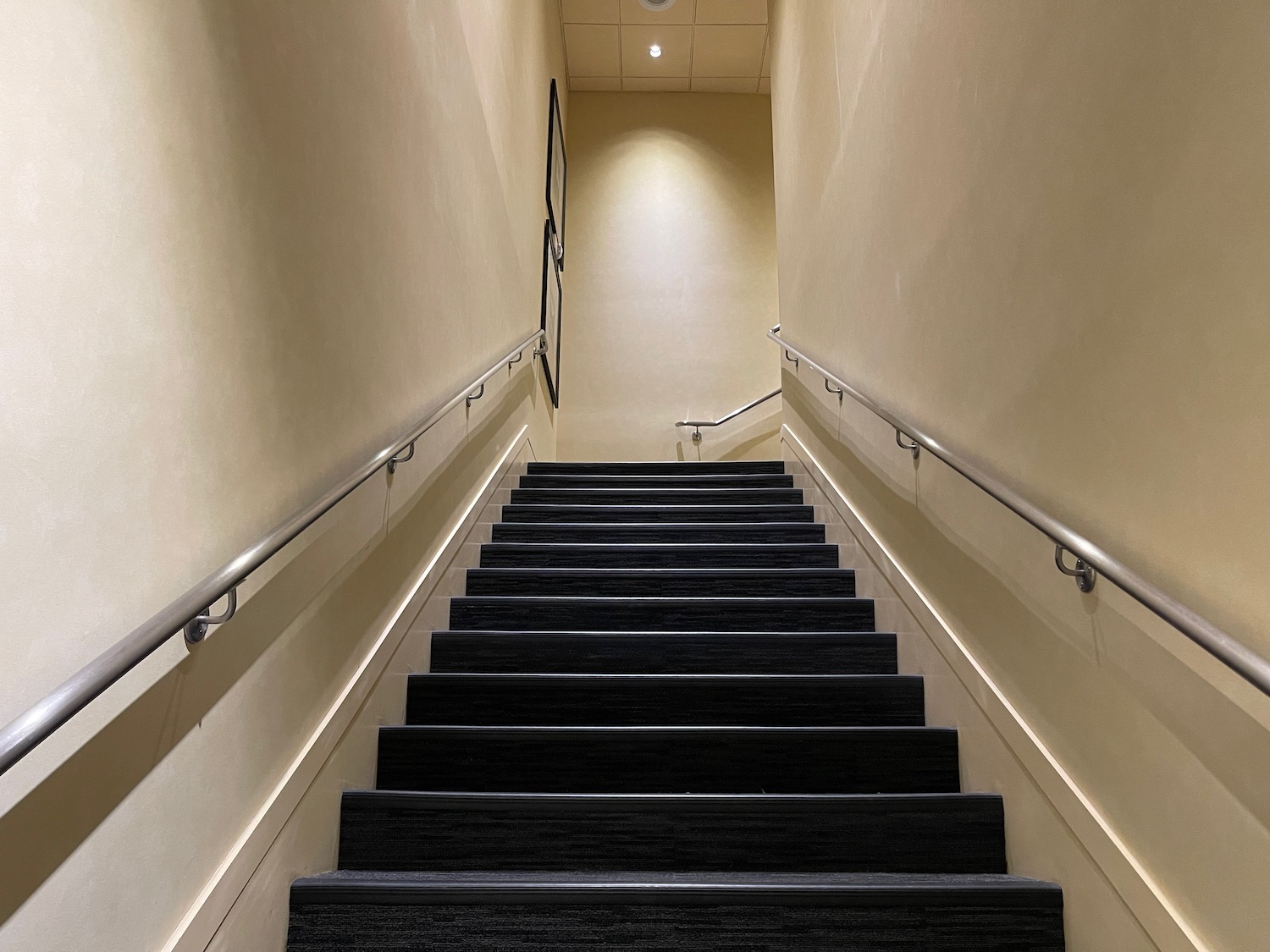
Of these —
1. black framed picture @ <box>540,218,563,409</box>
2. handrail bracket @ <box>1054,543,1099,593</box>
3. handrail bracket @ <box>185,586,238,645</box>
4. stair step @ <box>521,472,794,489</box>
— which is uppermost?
black framed picture @ <box>540,218,563,409</box>

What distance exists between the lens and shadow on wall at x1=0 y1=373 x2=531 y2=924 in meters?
1.02

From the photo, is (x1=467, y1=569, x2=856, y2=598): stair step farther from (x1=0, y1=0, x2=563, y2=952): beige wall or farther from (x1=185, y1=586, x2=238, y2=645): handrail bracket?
(x1=185, y1=586, x2=238, y2=645): handrail bracket

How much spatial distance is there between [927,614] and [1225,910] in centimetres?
124

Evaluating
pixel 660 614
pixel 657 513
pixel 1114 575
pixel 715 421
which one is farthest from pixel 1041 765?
pixel 715 421

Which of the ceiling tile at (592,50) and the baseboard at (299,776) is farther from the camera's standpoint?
the ceiling tile at (592,50)

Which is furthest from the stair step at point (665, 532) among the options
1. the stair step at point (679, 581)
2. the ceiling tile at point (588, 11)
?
the ceiling tile at point (588, 11)

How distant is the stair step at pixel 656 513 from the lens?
403 centimetres

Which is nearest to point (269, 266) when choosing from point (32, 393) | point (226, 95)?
point (226, 95)

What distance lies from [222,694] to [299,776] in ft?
1.22

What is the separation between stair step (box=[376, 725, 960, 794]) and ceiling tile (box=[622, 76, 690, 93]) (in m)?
6.03

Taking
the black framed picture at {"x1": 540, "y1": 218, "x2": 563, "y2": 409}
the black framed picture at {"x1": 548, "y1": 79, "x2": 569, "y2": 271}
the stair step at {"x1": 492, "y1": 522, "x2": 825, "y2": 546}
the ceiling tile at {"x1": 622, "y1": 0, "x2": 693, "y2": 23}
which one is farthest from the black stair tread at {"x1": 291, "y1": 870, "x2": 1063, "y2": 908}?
the ceiling tile at {"x1": 622, "y1": 0, "x2": 693, "y2": 23}

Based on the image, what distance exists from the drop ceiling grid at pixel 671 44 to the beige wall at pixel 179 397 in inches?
174

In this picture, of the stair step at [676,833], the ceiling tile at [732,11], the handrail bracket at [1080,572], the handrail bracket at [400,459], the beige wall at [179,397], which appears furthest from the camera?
the ceiling tile at [732,11]

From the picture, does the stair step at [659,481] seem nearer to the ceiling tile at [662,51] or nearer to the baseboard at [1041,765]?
the baseboard at [1041,765]
